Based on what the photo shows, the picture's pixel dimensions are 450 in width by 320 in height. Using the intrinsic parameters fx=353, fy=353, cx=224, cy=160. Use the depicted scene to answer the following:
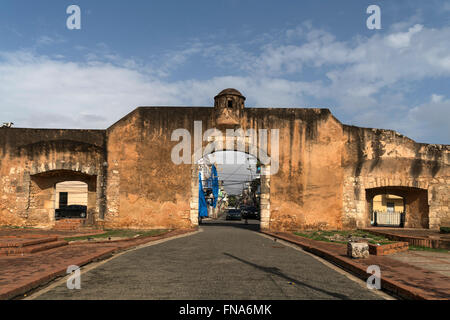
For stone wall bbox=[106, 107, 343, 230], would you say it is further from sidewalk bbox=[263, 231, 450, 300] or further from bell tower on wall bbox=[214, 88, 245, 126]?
sidewalk bbox=[263, 231, 450, 300]

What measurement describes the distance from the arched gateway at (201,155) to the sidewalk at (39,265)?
5.15 m

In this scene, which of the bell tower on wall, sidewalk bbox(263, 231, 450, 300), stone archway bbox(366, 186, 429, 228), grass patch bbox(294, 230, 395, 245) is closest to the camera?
sidewalk bbox(263, 231, 450, 300)

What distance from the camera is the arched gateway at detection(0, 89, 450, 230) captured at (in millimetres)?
15320

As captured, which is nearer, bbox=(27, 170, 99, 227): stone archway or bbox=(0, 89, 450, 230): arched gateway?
bbox=(0, 89, 450, 230): arched gateway

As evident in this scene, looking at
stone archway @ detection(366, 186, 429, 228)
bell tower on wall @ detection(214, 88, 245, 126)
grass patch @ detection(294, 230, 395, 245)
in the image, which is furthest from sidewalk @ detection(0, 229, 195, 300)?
stone archway @ detection(366, 186, 429, 228)

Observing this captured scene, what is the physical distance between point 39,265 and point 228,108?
10415 mm

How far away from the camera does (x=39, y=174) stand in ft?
52.6

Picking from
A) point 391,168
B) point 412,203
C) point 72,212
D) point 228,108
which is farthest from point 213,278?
point 72,212

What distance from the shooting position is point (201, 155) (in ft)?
51.4

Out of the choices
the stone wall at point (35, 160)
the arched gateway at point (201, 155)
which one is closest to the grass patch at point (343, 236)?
the arched gateway at point (201, 155)

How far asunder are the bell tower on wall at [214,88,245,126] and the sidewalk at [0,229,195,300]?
23.5ft

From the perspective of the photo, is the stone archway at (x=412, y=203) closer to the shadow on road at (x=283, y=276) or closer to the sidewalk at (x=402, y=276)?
the sidewalk at (x=402, y=276)

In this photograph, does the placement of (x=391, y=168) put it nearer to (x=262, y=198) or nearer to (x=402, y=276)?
(x=262, y=198)
